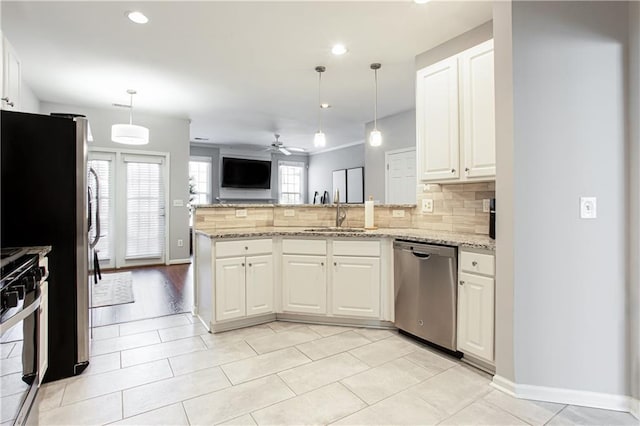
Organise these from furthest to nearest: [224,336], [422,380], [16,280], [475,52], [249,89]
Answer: [249,89]
[224,336]
[475,52]
[422,380]
[16,280]

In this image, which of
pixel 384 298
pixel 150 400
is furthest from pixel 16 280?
pixel 384 298

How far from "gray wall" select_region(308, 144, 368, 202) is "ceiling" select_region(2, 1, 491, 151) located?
2950mm

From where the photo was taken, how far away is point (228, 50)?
3.35 meters

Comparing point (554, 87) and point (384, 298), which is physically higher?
point (554, 87)

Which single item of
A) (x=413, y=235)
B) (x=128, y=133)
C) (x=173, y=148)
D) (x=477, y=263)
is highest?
(x=173, y=148)

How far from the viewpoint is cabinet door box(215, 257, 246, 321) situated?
2.92m

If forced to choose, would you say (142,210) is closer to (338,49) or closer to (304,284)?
(304,284)

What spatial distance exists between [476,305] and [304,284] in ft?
4.79

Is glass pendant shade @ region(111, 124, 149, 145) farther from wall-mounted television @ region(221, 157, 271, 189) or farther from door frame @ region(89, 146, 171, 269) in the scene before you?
wall-mounted television @ region(221, 157, 271, 189)

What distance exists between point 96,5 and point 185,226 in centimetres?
414

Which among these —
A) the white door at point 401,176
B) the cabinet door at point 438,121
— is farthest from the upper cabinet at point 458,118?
the white door at point 401,176

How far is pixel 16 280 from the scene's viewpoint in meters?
1.43

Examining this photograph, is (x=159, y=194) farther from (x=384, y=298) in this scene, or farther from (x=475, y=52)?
(x=475, y=52)

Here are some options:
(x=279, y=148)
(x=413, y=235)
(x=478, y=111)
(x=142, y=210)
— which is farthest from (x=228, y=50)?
(x=279, y=148)
